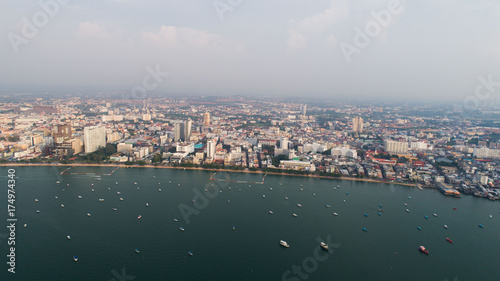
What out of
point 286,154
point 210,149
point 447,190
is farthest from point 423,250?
point 210,149

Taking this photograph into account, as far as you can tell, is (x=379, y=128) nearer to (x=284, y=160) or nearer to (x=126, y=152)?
(x=284, y=160)

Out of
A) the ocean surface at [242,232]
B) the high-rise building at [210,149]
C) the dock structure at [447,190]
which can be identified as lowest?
the ocean surface at [242,232]

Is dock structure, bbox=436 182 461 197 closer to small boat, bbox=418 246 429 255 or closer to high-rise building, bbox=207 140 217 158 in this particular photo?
small boat, bbox=418 246 429 255

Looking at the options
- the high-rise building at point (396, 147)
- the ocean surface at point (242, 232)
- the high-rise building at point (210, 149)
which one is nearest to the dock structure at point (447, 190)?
the ocean surface at point (242, 232)

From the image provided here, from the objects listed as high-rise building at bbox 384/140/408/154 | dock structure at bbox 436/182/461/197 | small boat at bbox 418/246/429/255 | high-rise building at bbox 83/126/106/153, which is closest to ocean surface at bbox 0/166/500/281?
small boat at bbox 418/246/429/255

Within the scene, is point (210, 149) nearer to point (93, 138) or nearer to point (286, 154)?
point (286, 154)

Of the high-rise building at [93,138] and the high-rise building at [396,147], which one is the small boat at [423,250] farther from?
the high-rise building at [93,138]
